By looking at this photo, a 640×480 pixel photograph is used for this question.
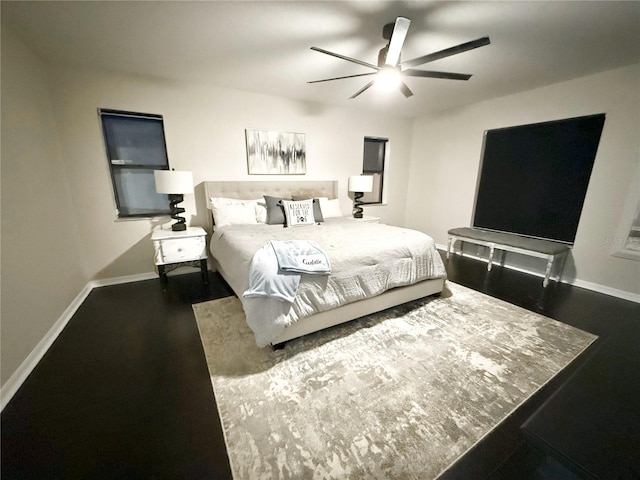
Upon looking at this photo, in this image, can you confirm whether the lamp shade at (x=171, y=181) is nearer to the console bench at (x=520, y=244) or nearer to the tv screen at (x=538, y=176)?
the console bench at (x=520, y=244)

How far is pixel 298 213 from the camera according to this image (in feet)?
11.0

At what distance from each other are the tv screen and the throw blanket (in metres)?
3.42

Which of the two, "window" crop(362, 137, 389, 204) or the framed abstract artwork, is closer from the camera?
the framed abstract artwork

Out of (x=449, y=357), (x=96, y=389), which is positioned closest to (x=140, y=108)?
(x=96, y=389)

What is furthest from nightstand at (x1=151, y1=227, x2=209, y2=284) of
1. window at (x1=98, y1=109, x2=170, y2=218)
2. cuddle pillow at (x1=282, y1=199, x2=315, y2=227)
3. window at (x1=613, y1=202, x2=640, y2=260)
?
window at (x1=613, y1=202, x2=640, y2=260)

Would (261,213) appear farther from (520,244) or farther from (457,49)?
(520,244)

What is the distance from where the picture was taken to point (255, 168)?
3736 mm

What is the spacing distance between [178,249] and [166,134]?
1489 millimetres

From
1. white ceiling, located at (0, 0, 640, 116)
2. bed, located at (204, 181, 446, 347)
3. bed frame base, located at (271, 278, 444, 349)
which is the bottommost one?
bed frame base, located at (271, 278, 444, 349)

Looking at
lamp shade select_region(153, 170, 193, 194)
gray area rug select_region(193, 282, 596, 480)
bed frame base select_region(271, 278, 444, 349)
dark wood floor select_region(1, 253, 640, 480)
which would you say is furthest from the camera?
lamp shade select_region(153, 170, 193, 194)

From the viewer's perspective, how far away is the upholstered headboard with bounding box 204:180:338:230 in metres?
3.45

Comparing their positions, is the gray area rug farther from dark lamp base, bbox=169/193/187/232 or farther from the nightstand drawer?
dark lamp base, bbox=169/193/187/232

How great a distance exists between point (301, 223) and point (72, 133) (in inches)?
107

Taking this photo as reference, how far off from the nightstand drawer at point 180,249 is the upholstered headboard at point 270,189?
2.10 ft
